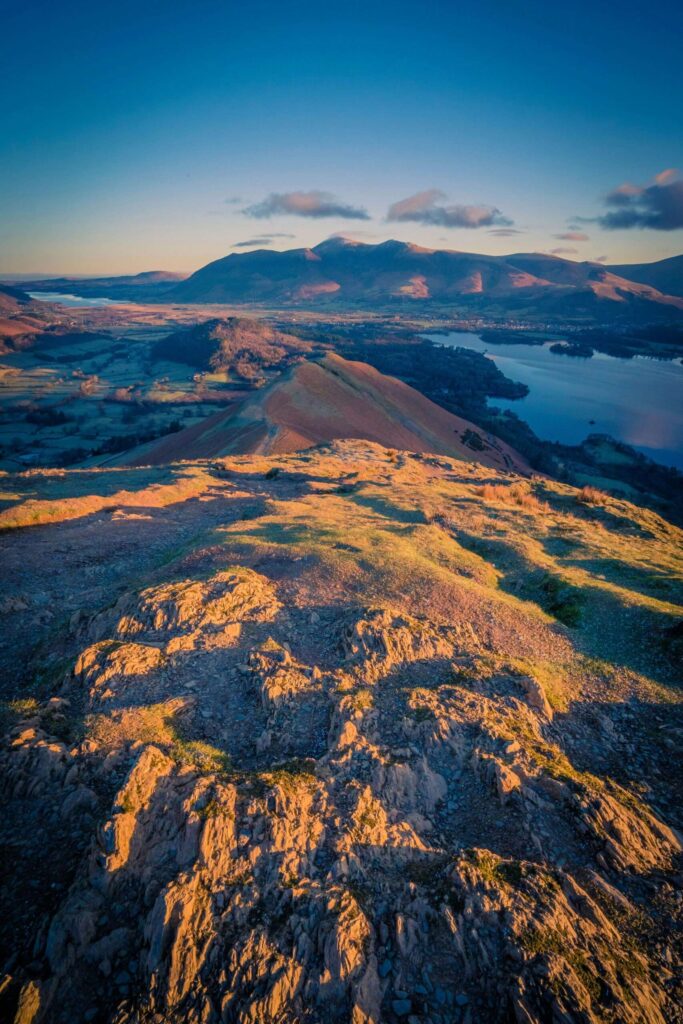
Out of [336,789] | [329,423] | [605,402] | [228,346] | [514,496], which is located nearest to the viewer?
[336,789]

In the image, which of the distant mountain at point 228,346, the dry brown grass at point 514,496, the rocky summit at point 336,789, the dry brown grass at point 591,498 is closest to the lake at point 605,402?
the distant mountain at point 228,346

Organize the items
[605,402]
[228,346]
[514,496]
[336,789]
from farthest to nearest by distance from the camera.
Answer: [228,346] → [605,402] → [514,496] → [336,789]

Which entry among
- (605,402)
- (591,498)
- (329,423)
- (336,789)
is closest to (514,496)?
(591,498)

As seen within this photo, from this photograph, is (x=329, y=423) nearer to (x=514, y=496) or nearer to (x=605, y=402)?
(x=514, y=496)

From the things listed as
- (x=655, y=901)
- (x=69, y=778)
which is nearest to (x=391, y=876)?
(x=655, y=901)

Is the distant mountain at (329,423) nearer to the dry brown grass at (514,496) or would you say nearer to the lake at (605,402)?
the dry brown grass at (514,496)

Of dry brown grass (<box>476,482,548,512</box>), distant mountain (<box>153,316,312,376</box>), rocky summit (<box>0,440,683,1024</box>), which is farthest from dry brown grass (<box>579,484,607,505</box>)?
distant mountain (<box>153,316,312,376</box>)

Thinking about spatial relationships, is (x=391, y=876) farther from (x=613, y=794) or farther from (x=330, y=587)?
(x=330, y=587)
